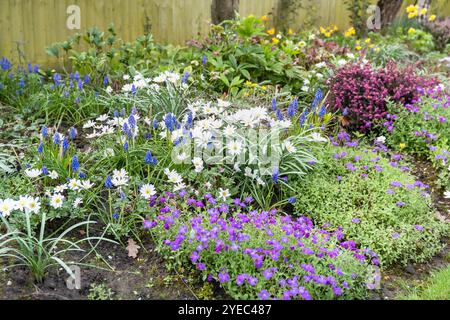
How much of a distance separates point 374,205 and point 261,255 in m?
1.34

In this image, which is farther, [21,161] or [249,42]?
[249,42]

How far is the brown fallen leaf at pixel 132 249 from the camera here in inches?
146

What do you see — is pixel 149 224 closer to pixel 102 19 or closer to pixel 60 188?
pixel 60 188

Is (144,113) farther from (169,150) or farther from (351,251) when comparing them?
(351,251)

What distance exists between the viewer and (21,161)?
15.0 feet

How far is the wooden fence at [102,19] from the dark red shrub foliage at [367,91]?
192 centimetres

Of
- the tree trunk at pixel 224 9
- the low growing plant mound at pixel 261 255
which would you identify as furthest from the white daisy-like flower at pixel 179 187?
the tree trunk at pixel 224 9

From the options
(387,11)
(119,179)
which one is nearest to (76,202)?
(119,179)

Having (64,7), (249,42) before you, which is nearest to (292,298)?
(249,42)

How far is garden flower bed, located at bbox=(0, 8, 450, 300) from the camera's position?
3428mm

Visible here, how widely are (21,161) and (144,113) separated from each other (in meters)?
1.26

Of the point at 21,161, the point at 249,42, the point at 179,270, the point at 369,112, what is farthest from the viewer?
the point at 249,42

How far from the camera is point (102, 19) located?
7992mm

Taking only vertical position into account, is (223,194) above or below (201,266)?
above
